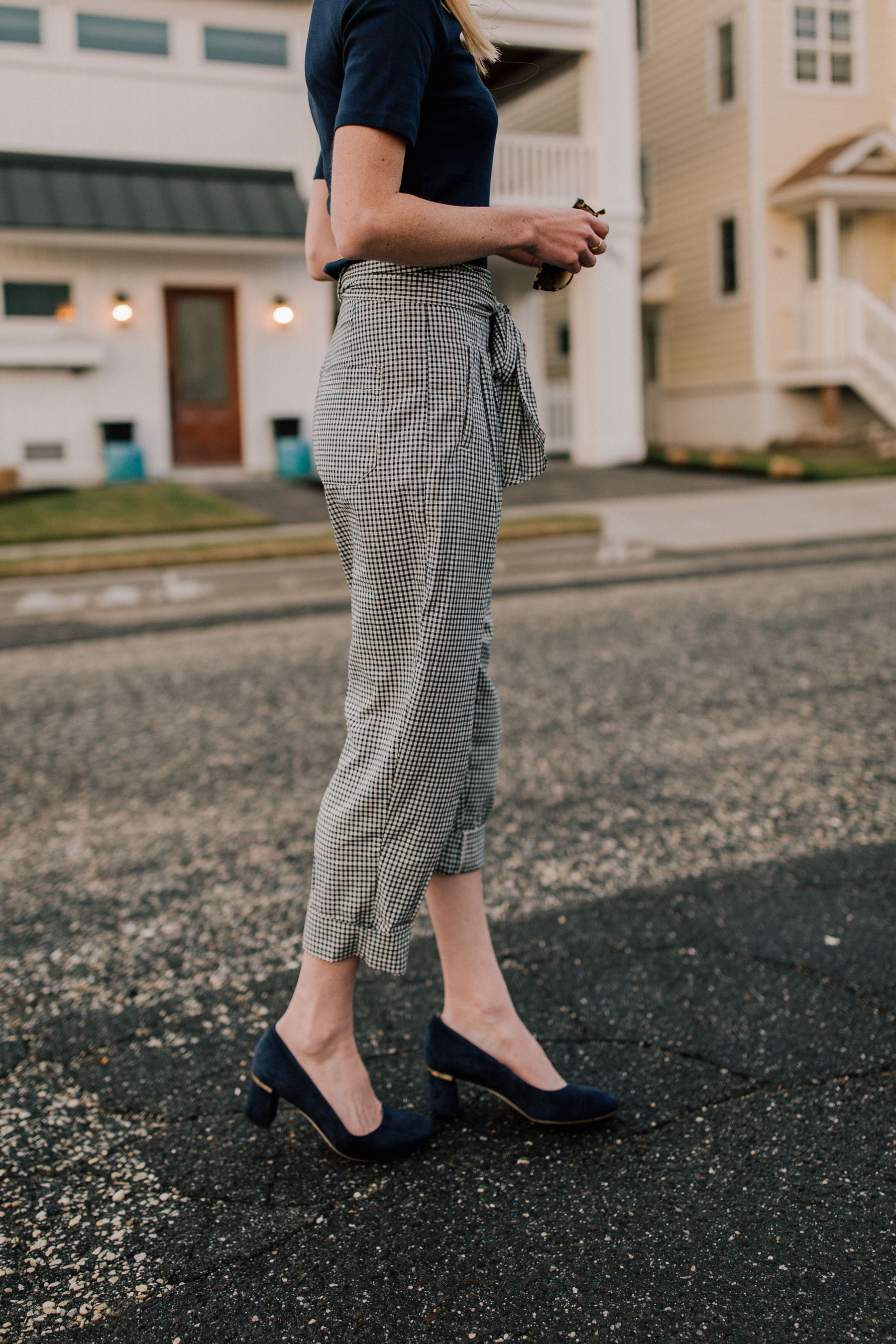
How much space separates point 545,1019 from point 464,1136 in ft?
1.27

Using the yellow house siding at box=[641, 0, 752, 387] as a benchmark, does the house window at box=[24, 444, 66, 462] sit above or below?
below

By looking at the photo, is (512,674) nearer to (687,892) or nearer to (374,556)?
(687,892)

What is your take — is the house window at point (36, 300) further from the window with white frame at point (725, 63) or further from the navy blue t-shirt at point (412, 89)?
the navy blue t-shirt at point (412, 89)

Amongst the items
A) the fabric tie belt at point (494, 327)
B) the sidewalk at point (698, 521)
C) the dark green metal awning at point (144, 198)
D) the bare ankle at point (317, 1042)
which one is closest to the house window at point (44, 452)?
the dark green metal awning at point (144, 198)

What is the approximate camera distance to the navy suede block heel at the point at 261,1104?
5.85 ft

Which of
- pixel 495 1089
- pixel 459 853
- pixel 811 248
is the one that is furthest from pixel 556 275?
pixel 811 248

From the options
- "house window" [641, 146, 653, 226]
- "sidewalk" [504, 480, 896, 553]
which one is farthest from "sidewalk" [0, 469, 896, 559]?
"house window" [641, 146, 653, 226]

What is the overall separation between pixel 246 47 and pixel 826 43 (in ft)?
33.9

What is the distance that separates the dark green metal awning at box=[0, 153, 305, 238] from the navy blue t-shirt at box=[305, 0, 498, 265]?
13724 millimetres

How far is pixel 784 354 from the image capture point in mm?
19891

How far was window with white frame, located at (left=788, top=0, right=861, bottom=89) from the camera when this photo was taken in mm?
19578

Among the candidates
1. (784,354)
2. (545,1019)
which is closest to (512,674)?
(545,1019)

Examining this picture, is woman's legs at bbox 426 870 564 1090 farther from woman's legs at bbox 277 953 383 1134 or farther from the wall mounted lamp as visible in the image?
the wall mounted lamp

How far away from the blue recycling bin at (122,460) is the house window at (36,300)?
1.57m
